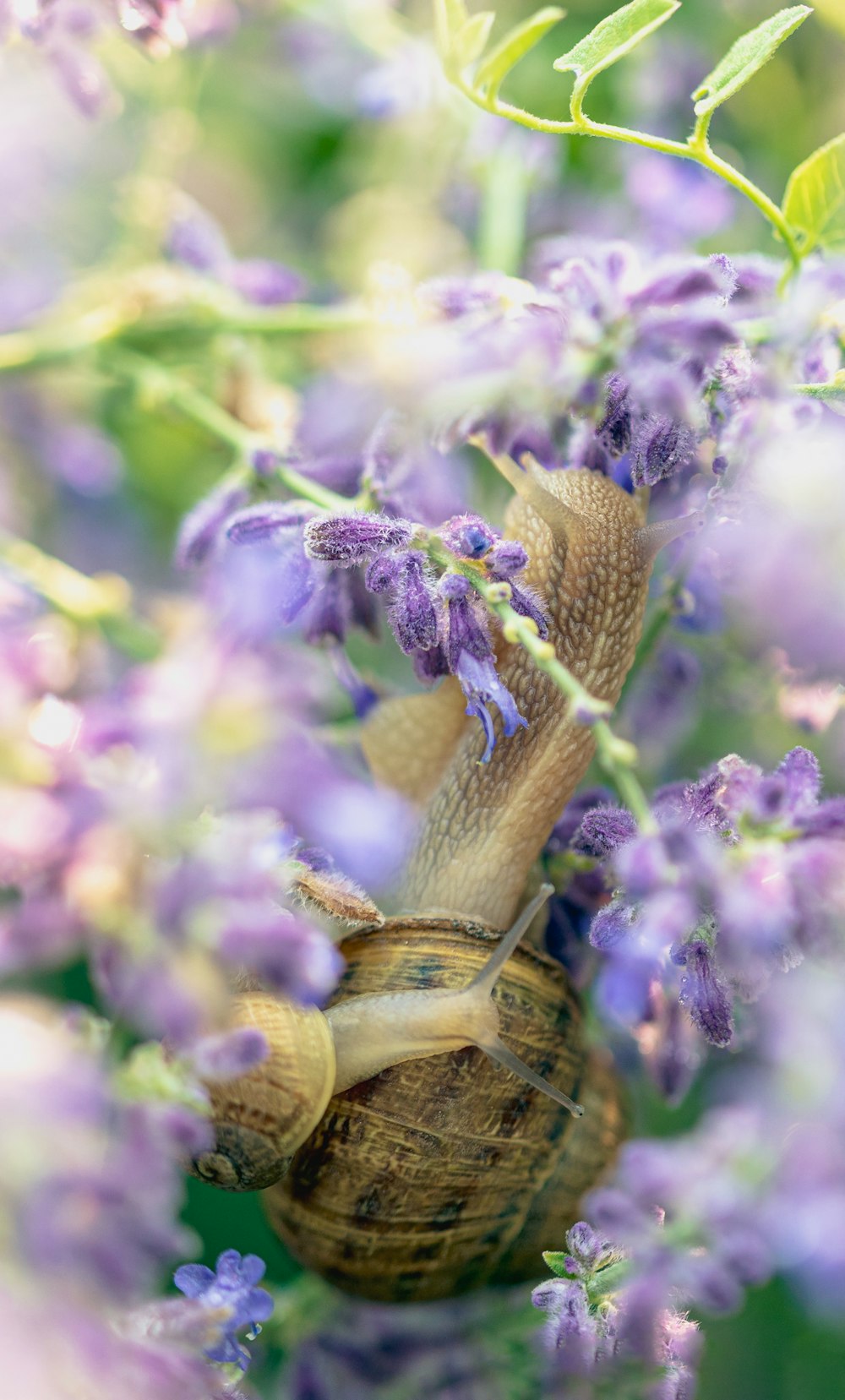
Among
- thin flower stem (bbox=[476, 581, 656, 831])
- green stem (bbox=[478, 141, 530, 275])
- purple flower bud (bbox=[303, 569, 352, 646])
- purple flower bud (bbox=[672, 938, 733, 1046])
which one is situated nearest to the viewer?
thin flower stem (bbox=[476, 581, 656, 831])

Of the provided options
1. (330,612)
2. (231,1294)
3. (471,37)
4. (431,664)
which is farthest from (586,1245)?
(471,37)

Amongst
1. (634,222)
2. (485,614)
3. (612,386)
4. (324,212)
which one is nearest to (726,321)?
(612,386)

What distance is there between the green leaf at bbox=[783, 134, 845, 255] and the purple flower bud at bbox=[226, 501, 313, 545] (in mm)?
530

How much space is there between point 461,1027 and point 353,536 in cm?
48

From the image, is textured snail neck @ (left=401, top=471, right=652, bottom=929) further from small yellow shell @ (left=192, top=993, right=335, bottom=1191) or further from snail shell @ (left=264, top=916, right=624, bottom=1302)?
small yellow shell @ (left=192, top=993, right=335, bottom=1191)

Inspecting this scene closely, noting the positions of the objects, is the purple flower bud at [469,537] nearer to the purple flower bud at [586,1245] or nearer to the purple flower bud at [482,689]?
the purple flower bud at [482,689]

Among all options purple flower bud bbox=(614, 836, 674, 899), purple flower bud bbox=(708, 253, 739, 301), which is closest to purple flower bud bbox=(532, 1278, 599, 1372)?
purple flower bud bbox=(614, 836, 674, 899)

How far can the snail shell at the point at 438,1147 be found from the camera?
1229 millimetres

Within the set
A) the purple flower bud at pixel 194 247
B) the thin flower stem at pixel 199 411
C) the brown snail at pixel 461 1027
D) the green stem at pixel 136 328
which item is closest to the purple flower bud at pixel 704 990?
the brown snail at pixel 461 1027

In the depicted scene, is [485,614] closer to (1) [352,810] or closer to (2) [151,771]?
(1) [352,810]

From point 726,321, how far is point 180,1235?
79 centimetres

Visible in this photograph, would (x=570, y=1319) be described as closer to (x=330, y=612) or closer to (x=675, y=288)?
(x=330, y=612)

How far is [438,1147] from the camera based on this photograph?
123 centimetres

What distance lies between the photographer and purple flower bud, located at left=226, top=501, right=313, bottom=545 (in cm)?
121
